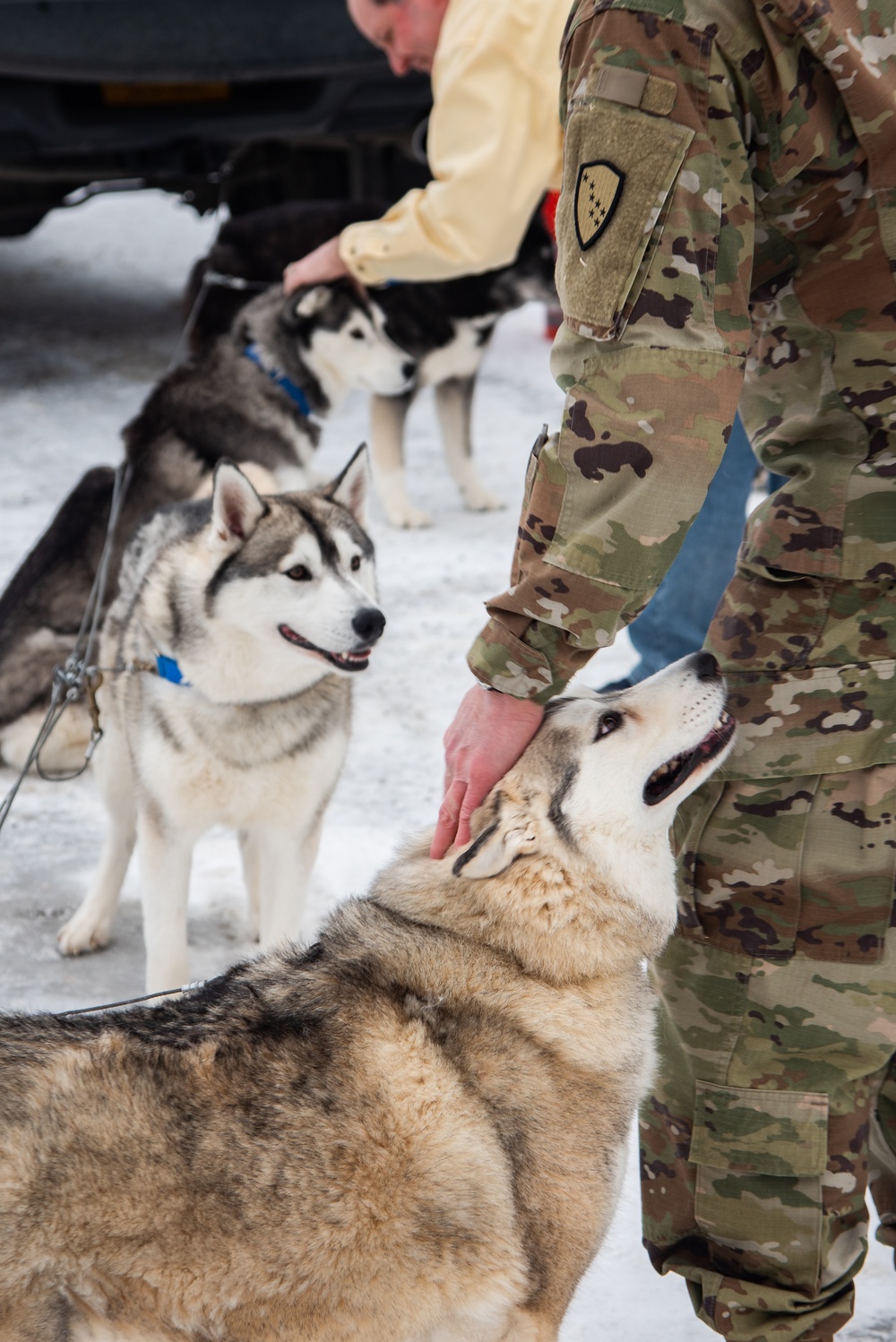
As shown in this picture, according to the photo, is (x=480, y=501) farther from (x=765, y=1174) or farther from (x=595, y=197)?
(x=595, y=197)

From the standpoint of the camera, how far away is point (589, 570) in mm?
1547

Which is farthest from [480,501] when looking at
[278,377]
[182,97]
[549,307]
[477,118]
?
[477,118]

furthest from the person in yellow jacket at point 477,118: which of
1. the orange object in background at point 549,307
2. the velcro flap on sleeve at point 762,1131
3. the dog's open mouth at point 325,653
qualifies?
the velcro flap on sleeve at point 762,1131

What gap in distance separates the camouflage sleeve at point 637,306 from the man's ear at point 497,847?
366mm

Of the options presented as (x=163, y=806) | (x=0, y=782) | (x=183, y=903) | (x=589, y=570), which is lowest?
(x=0, y=782)

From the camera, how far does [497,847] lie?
6.00ft

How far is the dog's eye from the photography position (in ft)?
6.39

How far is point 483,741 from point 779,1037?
587mm

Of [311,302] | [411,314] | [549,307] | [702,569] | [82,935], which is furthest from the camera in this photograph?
[549,307]

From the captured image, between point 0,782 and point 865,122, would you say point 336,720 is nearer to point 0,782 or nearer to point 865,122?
point 0,782

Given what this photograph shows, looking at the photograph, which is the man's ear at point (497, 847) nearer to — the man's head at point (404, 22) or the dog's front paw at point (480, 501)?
the man's head at point (404, 22)

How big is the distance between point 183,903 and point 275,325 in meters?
2.86

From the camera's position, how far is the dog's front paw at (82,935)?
3.21 meters

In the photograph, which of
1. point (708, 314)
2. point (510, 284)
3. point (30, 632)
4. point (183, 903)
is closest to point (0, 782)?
point (30, 632)
